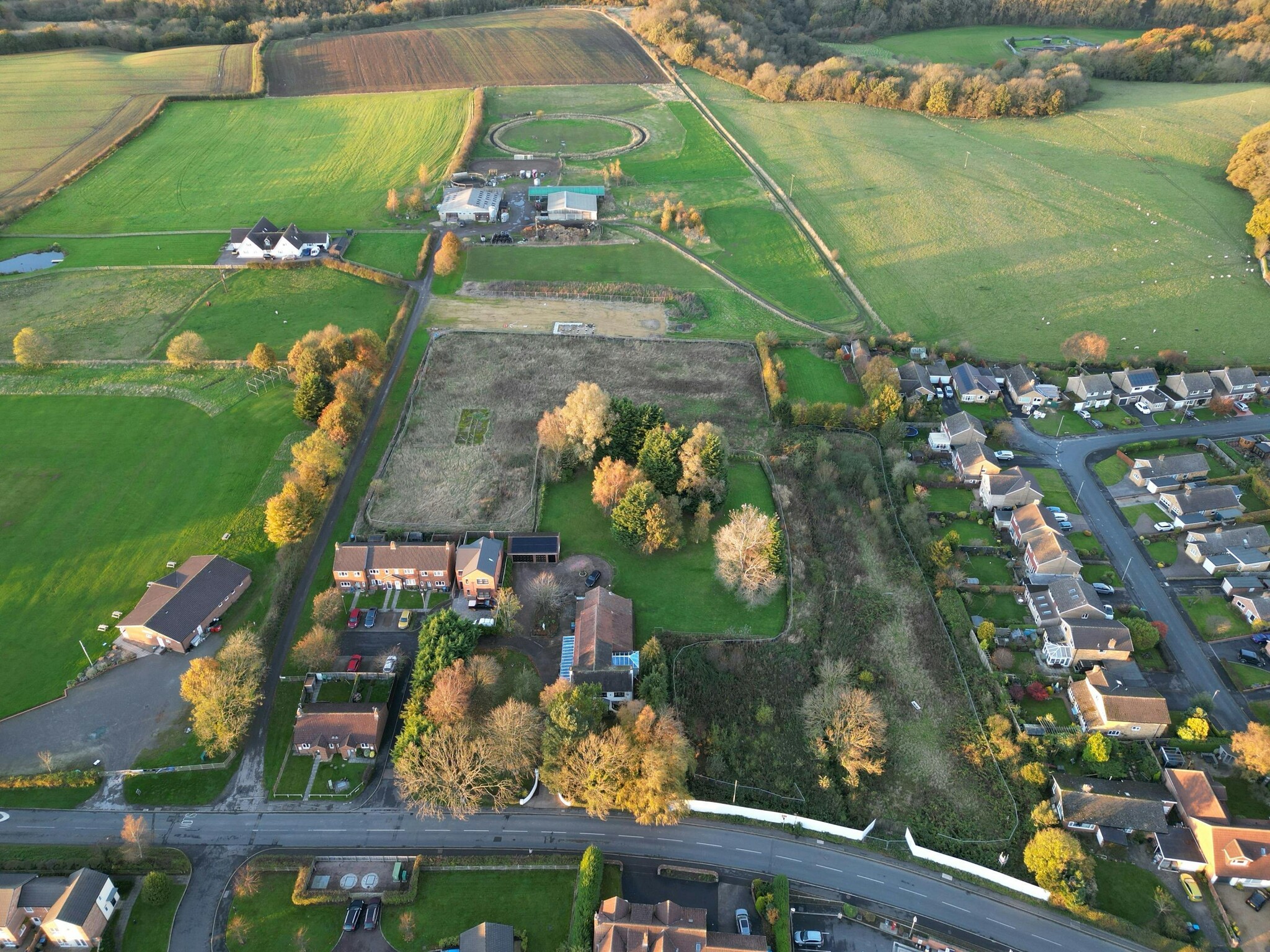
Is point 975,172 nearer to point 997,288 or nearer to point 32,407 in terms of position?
point 997,288

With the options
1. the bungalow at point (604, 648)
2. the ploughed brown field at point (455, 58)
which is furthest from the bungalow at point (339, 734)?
the ploughed brown field at point (455, 58)

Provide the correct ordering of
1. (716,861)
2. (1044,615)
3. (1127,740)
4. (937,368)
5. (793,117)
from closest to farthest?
1. (716,861)
2. (1127,740)
3. (1044,615)
4. (937,368)
5. (793,117)

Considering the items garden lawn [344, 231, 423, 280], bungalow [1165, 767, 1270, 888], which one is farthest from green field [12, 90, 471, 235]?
bungalow [1165, 767, 1270, 888]

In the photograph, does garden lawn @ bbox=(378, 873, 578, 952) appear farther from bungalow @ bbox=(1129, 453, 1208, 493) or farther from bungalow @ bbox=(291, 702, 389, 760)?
bungalow @ bbox=(1129, 453, 1208, 493)

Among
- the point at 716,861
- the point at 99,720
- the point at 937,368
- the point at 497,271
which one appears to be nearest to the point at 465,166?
the point at 497,271

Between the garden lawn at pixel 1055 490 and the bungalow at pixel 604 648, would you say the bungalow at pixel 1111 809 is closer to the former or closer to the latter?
the bungalow at pixel 604 648

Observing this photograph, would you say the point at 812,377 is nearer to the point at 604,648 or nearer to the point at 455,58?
the point at 604,648
